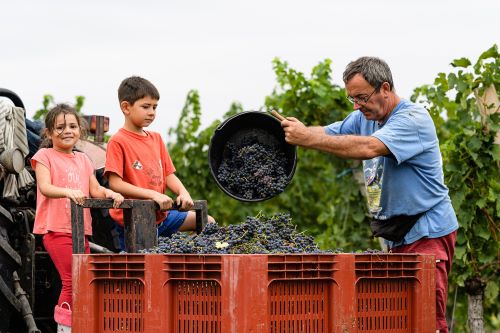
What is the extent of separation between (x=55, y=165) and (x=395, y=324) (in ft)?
6.29

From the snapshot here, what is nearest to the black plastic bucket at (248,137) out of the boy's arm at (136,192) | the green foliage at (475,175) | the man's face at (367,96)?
the boy's arm at (136,192)

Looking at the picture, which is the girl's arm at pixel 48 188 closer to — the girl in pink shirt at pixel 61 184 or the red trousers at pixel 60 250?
the girl in pink shirt at pixel 61 184

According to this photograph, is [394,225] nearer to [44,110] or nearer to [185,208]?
[185,208]

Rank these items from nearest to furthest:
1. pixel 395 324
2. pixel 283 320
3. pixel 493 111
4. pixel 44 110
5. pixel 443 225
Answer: pixel 283 320
pixel 395 324
pixel 443 225
pixel 493 111
pixel 44 110

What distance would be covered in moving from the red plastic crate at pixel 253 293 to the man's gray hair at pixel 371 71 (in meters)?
0.93

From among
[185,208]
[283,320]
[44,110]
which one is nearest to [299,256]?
[283,320]

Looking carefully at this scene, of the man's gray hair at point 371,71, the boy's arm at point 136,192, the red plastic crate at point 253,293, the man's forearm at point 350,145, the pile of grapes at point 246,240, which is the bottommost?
the red plastic crate at point 253,293

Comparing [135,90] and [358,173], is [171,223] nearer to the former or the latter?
[135,90]

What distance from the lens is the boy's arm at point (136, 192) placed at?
4.39 meters

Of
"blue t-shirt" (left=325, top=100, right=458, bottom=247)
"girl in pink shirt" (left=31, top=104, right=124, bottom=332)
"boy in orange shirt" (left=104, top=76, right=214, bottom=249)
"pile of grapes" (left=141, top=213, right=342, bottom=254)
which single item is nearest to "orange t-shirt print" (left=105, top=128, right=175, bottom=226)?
"boy in orange shirt" (left=104, top=76, right=214, bottom=249)

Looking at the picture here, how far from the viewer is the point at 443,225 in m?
4.21

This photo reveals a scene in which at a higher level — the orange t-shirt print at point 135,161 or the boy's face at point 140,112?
the boy's face at point 140,112

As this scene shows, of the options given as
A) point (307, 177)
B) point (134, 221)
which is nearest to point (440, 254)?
point (134, 221)

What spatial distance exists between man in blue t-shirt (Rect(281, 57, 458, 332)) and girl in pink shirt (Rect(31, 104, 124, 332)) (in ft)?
3.57
